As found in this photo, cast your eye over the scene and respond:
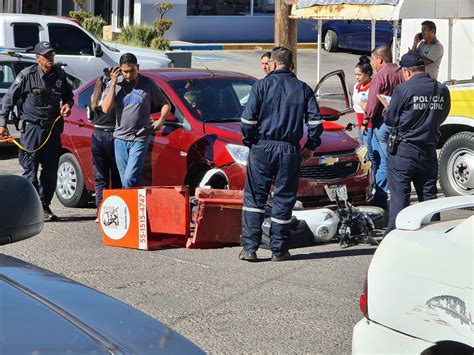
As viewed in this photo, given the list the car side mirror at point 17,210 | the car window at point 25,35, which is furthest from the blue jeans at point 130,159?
the car window at point 25,35

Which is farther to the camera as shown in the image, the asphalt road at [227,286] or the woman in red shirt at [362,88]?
the woman in red shirt at [362,88]

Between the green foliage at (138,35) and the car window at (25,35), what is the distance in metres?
8.64

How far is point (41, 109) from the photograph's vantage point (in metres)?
9.87

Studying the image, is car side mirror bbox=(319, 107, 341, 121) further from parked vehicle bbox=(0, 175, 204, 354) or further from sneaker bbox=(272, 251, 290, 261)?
parked vehicle bbox=(0, 175, 204, 354)

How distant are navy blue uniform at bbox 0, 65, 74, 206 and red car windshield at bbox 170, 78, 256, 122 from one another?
1.25 m

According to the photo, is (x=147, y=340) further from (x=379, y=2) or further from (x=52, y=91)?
(x=379, y=2)

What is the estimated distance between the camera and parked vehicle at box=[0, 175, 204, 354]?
9.09ft

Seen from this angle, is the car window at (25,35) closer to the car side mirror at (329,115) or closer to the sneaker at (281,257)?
the car side mirror at (329,115)

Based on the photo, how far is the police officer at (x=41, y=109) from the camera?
32.2 ft

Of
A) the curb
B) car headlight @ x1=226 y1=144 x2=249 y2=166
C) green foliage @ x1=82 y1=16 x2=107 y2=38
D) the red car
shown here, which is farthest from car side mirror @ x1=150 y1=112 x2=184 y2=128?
the curb

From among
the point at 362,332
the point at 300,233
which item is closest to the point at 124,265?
the point at 300,233

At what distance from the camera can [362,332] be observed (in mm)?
4508

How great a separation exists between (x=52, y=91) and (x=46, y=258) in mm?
2159

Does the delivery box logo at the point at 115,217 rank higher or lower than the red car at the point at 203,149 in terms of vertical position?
lower
